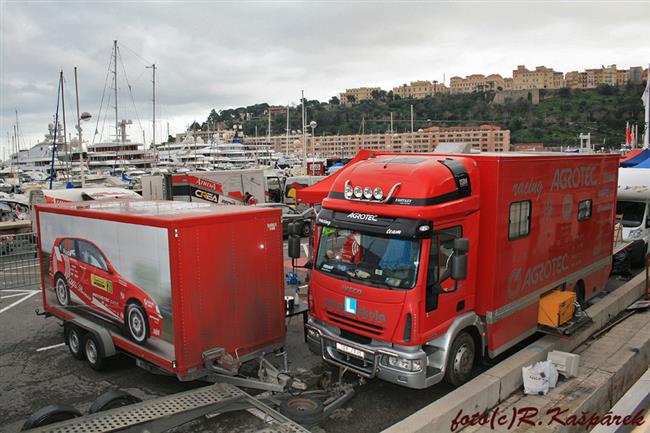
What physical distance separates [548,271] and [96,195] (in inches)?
722

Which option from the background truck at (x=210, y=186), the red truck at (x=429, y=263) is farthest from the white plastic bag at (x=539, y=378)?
the background truck at (x=210, y=186)

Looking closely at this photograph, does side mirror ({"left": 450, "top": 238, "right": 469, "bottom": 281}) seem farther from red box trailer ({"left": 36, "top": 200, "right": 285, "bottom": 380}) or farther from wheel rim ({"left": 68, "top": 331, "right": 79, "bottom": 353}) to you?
wheel rim ({"left": 68, "top": 331, "right": 79, "bottom": 353})

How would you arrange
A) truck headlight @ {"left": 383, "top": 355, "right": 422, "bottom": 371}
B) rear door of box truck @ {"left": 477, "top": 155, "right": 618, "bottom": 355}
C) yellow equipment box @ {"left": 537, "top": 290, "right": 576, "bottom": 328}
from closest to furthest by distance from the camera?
1. truck headlight @ {"left": 383, "top": 355, "right": 422, "bottom": 371}
2. rear door of box truck @ {"left": 477, "top": 155, "right": 618, "bottom": 355}
3. yellow equipment box @ {"left": 537, "top": 290, "right": 576, "bottom": 328}

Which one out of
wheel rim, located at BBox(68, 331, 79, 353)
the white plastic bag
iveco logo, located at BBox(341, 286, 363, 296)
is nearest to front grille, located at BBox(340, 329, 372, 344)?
iveco logo, located at BBox(341, 286, 363, 296)

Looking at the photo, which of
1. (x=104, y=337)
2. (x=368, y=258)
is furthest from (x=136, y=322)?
(x=368, y=258)

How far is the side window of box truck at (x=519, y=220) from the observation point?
7734 mm

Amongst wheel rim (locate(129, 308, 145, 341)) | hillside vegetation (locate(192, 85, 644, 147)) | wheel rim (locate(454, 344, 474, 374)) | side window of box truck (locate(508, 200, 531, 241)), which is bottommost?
wheel rim (locate(454, 344, 474, 374))

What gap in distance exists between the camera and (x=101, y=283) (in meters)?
8.06

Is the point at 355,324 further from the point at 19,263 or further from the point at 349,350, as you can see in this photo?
the point at 19,263

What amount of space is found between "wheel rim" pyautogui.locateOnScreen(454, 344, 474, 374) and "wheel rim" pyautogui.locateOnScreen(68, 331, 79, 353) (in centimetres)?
637

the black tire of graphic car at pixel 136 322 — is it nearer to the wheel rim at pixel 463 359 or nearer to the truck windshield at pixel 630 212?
the wheel rim at pixel 463 359

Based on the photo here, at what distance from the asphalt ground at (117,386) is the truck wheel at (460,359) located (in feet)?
1.65

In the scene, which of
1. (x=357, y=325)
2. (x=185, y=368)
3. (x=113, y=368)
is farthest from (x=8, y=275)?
(x=357, y=325)

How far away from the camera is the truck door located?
670cm
